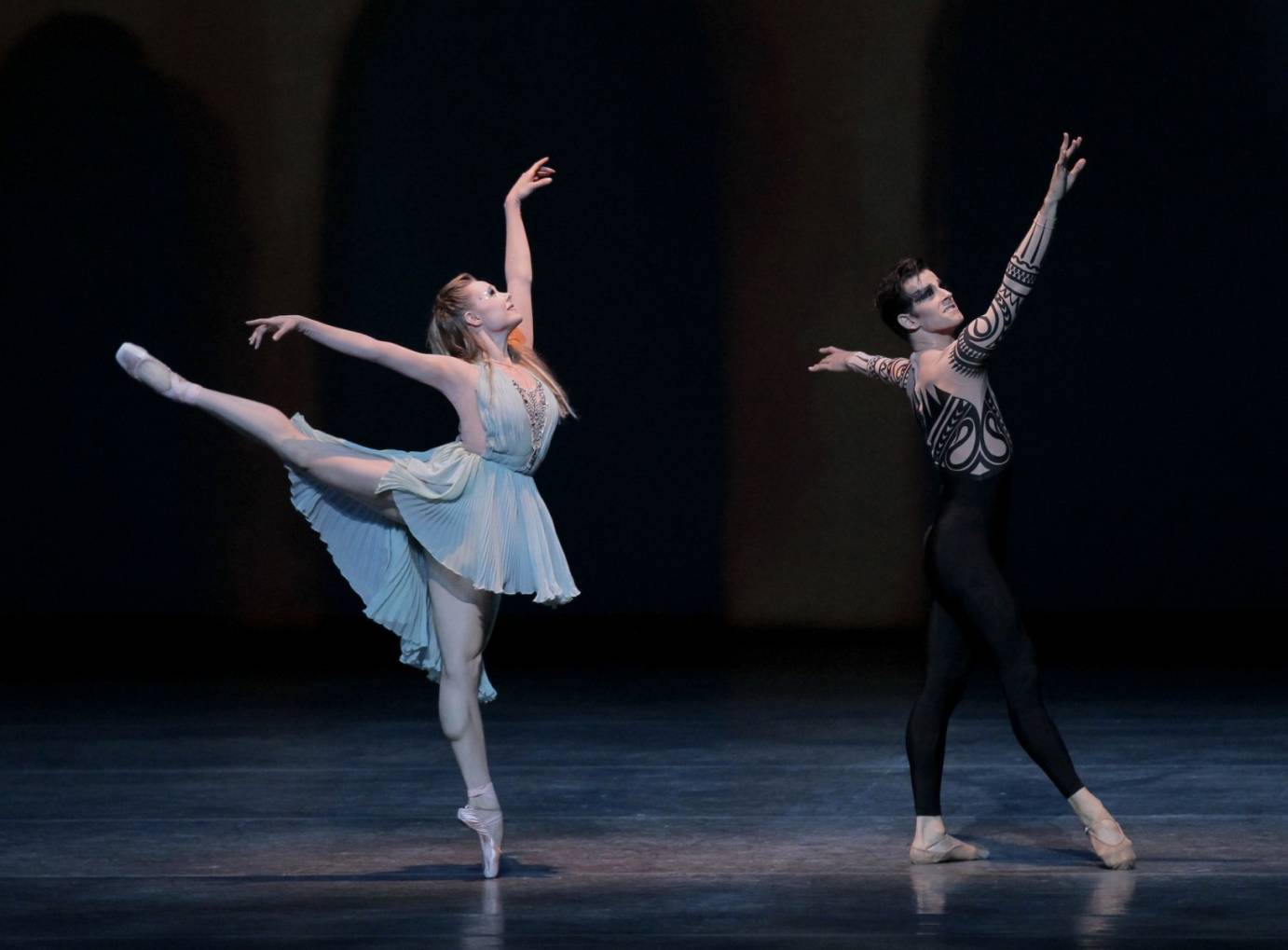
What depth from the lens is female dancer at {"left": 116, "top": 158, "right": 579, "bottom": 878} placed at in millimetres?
3605

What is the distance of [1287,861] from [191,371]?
5343 mm

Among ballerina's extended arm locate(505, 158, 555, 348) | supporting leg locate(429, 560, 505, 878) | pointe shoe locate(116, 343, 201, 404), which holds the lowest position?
supporting leg locate(429, 560, 505, 878)

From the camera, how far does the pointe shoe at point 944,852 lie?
3.62 meters

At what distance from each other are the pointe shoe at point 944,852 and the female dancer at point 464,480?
82 cm

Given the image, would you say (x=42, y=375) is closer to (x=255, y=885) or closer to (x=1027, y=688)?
(x=255, y=885)

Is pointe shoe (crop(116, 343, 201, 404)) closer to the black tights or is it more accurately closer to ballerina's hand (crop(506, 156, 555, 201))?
ballerina's hand (crop(506, 156, 555, 201))

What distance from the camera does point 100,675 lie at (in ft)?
21.8

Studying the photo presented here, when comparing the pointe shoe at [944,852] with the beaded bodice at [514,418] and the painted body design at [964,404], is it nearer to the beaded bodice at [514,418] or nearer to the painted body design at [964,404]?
the painted body design at [964,404]

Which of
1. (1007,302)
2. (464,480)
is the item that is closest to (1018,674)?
(1007,302)

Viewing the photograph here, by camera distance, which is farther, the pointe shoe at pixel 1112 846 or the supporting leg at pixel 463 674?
the supporting leg at pixel 463 674

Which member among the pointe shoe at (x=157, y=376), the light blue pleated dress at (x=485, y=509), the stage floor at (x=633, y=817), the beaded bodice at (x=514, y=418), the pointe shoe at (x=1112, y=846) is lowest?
the stage floor at (x=633, y=817)

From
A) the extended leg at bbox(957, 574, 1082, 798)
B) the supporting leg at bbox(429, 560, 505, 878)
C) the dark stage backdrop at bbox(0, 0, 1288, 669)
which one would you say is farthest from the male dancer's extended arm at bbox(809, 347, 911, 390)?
the dark stage backdrop at bbox(0, 0, 1288, 669)

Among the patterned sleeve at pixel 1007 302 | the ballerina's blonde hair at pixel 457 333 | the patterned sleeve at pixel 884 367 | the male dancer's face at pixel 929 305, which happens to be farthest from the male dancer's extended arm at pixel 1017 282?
the ballerina's blonde hair at pixel 457 333

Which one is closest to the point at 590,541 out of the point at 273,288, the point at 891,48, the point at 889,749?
the point at 273,288
